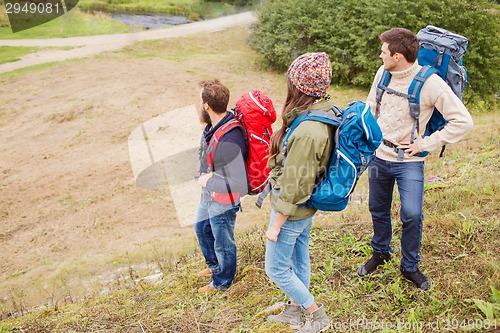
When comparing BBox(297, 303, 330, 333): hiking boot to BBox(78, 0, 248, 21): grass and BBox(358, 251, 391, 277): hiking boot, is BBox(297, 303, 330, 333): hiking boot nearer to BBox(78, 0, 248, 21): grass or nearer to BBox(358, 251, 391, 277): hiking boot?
BBox(358, 251, 391, 277): hiking boot

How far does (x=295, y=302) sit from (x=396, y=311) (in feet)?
2.33

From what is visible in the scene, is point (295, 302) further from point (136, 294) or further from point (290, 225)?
point (136, 294)

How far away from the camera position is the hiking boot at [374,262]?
3.58 metres

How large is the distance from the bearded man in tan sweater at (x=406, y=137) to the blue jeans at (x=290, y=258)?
0.74 metres

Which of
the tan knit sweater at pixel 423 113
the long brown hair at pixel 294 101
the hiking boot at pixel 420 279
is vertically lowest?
the hiking boot at pixel 420 279

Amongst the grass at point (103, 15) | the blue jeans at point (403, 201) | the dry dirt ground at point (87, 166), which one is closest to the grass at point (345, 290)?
the blue jeans at point (403, 201)

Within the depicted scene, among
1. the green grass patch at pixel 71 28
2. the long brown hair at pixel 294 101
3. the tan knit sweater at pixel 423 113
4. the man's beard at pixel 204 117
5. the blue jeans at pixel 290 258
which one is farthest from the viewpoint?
the green grass patch at pixel 71 28

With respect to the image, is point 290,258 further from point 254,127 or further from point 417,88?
point 417,88

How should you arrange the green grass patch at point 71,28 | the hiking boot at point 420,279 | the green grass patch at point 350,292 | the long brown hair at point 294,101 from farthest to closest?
the green grass patch at point 71,28 → the hiking boot at point 420,279 → the green grass patch at point 350,292 → the long brown hair at point 294,101

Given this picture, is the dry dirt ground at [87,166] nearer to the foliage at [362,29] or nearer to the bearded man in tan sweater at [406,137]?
the foliage at [362,29]

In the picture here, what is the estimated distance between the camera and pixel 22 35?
18.1 meters

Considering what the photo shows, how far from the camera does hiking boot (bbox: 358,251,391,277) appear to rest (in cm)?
358

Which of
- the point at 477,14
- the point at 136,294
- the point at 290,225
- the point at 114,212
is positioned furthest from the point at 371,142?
the point at 477,14

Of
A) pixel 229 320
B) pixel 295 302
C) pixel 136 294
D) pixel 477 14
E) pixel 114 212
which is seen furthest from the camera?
pixel 477 14
